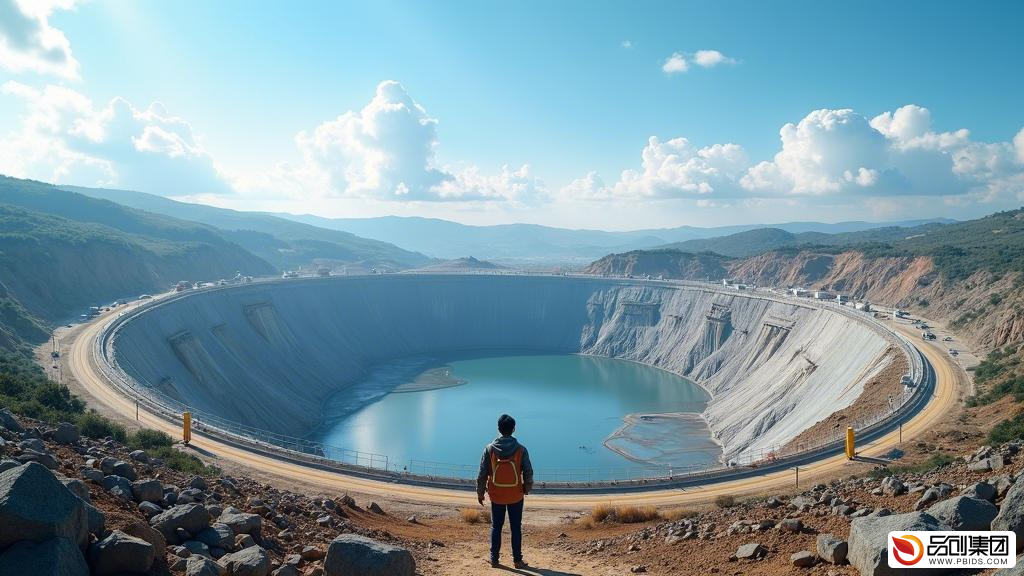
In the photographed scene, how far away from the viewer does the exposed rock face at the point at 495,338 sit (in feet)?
171

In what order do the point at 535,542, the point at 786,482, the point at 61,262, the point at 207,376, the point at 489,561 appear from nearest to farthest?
the point at 489,561 < the point at 535,542 < the point at 786,482 < the point at 207,376 < the point at 61,262

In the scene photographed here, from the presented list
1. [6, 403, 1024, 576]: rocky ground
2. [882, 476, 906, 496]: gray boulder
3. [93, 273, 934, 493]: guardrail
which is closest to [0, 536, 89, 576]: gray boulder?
[6, 403, 1024, 576]: rocky ground

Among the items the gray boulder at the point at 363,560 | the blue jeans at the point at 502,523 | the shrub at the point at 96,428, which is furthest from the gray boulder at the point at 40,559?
the shrub at the point at 96,428

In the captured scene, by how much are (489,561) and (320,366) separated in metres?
68.0

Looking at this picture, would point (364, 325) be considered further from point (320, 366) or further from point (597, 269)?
point (597, 269)

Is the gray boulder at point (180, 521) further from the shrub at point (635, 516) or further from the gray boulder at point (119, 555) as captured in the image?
the shrub at point (635, 516)

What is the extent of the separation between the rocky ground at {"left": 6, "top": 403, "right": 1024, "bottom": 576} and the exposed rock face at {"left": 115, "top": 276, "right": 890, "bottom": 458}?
32.9m

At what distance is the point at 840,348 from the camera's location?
56.0 meters

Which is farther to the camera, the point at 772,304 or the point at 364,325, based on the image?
the point at 364,325

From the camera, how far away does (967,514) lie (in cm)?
912

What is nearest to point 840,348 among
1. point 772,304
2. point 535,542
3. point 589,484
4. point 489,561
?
point 772,304

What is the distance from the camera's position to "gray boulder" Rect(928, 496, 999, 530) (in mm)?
9008

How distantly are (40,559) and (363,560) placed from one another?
3577 millimetres
